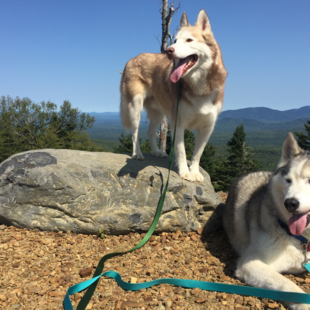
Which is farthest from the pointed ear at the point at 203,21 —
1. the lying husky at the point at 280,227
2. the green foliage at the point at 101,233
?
the green foliage at the point at 101,233

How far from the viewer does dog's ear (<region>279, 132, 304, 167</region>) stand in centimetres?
306

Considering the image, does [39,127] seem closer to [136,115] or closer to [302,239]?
[136,115]

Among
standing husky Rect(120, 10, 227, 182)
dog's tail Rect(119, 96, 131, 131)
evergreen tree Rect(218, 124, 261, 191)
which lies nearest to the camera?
standing husky Rect(120, 10, 227, 182)

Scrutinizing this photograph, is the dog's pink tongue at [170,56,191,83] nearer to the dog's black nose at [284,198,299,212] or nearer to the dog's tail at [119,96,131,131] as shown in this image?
the dog's tail at [119,96,131,131]

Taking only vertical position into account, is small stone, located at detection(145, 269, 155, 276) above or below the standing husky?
below

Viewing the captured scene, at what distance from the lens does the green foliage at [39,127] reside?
122 feet

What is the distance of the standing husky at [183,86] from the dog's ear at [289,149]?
1986 millimetres

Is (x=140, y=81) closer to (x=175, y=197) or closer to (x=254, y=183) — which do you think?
(x=175, y=197)

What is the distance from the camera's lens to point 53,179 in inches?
186

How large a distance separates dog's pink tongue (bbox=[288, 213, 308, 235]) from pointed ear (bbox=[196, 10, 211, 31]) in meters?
3.44

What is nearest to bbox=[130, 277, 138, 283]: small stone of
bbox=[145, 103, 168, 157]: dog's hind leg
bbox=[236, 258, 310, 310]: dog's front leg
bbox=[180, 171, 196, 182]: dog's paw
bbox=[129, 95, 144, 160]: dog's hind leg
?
bbox=[236, 258, 310, 310]: dog's front leg

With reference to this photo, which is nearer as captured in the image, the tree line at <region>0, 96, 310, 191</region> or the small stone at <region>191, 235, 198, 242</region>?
the small stone at <region>191, 235, 198, 242</region>

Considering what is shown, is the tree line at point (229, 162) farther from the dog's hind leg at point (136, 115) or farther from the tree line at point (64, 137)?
the dog's hind leg at point (136, 115)

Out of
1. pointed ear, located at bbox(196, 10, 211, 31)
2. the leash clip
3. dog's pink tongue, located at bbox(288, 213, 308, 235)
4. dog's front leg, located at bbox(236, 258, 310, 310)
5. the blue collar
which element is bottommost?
dog's front leg, located at bbox(236, 258, 310, 310)
